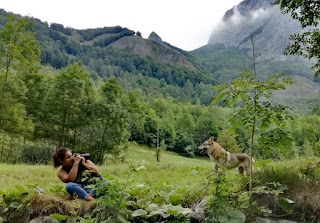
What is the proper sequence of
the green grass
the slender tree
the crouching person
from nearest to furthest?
the slender tree, the green grass, the crouching person

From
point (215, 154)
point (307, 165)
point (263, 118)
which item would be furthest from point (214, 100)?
point (215, 154)

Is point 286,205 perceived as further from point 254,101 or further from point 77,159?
point 77,159

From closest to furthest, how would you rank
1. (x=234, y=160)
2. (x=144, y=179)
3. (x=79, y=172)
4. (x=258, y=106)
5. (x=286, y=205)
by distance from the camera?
1. (x=258, y=106)
2. (x=286, y=205)
3. (x=79, y=172)
4. (x=234, y=160)
5. (x=144, y=179)

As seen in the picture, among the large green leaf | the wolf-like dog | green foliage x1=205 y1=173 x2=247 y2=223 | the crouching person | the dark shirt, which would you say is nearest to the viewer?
green foliage x1=205 y1=173 x2=247 y2=223

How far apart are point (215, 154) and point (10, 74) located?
89.2 feet

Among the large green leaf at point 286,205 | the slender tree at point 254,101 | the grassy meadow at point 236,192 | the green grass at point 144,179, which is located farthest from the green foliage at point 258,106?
the green grass at point 144,179

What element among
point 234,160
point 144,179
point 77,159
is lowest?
point 144,179

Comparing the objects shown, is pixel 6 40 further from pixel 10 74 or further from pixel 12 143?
pixel 12 143

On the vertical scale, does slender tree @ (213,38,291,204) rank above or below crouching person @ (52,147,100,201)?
above

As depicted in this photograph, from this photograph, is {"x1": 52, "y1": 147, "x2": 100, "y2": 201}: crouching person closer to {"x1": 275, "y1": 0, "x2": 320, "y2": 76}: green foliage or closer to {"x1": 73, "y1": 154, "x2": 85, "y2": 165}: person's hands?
{"x1": 73, "y1": 154, "x2": 85, "y2": 165}: person's hands

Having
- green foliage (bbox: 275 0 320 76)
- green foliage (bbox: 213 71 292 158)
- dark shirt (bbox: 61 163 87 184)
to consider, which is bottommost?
dark shirt (bbox: 61 163 87 184)

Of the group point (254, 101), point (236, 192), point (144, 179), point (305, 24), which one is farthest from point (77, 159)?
point (305, 24)

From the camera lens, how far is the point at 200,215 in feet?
22.5

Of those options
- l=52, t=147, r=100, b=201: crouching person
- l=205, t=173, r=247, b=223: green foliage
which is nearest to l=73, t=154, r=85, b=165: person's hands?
l=52, t=147, r=100, b=201: crouching person
